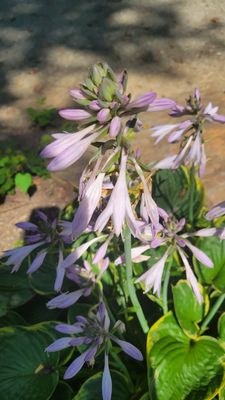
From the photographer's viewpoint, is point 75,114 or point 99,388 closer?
point 75,114

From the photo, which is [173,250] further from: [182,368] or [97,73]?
[97,73]

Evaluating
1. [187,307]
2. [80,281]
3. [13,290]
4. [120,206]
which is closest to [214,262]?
[187,307]

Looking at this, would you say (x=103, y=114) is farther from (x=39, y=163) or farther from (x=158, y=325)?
(x=39, y=163)

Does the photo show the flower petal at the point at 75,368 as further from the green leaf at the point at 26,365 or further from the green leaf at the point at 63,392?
the green leaf at the point at 63,392

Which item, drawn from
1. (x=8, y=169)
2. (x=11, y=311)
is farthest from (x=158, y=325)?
(x=8, y=169)

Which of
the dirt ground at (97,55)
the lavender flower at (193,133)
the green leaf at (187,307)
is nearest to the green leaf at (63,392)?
the green leaf at (187,307)

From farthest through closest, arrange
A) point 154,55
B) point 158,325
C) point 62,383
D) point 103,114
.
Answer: point 154,55
point 62,383
point 158,325
point 103,114
